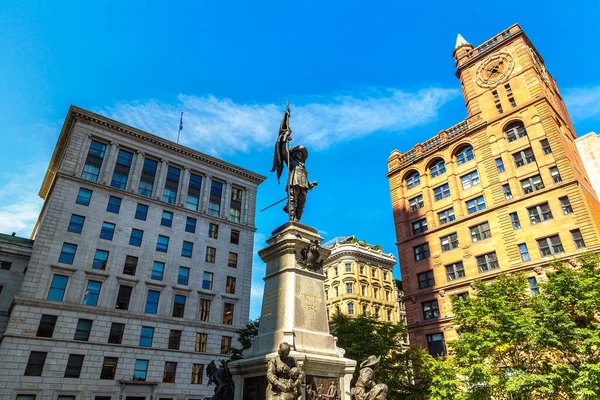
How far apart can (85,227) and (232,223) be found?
63.4 ft

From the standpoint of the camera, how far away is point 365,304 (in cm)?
6488

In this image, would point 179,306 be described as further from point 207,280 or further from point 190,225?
point 190,225

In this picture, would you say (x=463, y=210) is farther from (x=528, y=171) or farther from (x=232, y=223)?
(x=232, y=223)

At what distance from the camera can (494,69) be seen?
47750 millimetres

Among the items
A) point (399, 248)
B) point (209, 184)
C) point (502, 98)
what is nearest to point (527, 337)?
point (399, 248)

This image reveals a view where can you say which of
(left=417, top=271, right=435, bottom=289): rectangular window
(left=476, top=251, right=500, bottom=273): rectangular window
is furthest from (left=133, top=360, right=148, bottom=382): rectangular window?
(left=476, top=251, right=500, bottom=273): rectangular window

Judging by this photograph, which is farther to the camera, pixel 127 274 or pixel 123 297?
A: pixel 127 274

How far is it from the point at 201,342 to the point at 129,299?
1006cm

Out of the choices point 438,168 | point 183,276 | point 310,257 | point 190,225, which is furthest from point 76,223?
point 438,168

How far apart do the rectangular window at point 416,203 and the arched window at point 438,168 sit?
3.53m

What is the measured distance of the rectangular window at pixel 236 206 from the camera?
187ft

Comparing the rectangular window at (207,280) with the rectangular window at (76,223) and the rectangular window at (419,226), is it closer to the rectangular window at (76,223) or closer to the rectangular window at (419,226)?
the rectangular window at (76,223)

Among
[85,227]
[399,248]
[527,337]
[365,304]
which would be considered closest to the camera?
[527,337]

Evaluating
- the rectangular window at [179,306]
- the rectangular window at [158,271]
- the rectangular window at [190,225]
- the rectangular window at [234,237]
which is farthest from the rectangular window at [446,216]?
the rectangular window at [158,271]
